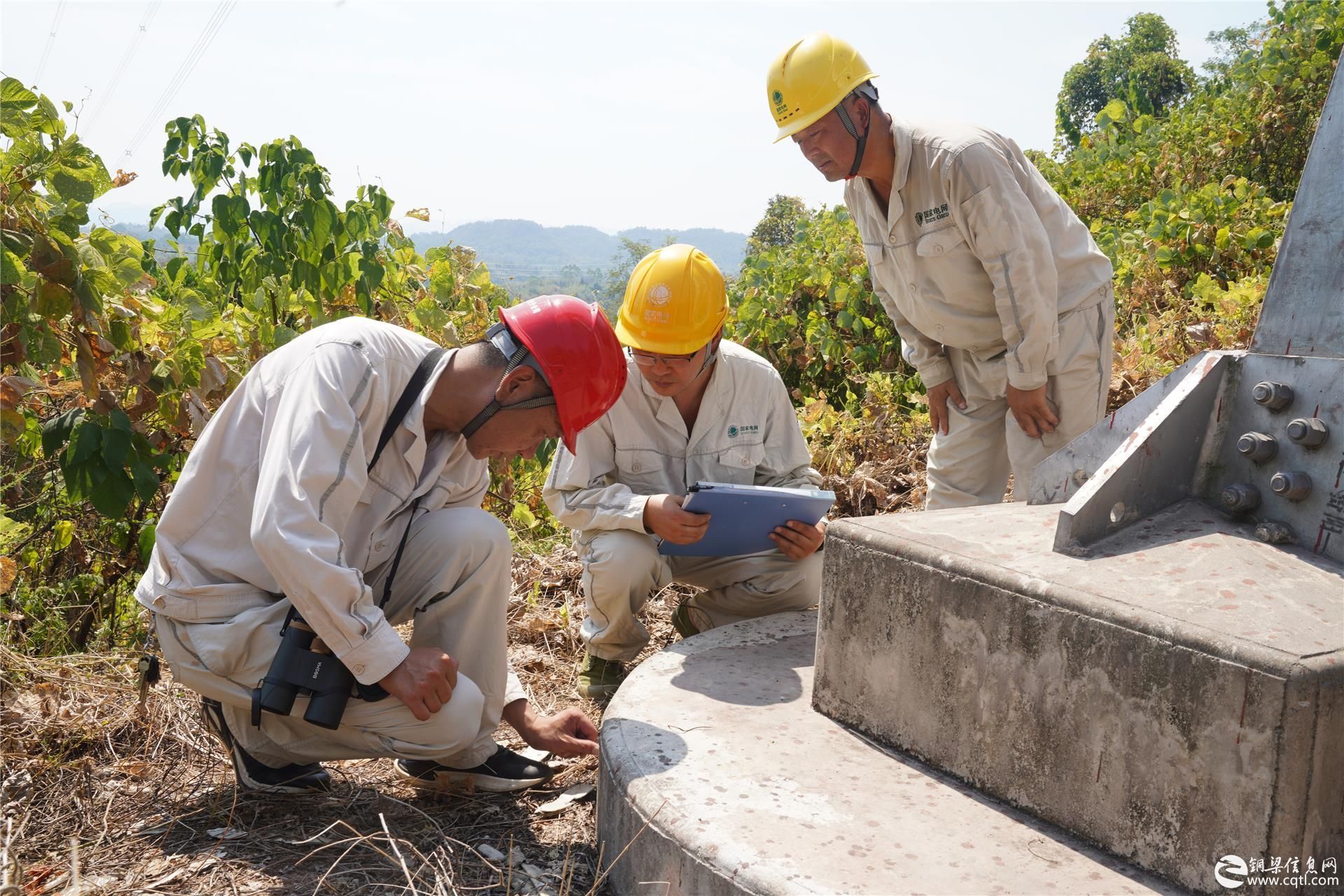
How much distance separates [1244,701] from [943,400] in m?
2.09

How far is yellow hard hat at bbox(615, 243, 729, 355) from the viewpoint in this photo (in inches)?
126

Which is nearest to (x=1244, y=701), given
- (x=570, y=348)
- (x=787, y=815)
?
(x=787, y=815)

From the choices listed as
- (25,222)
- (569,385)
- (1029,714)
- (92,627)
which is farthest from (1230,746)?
(92,627)

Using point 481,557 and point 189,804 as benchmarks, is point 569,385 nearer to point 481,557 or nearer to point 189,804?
point 481,557

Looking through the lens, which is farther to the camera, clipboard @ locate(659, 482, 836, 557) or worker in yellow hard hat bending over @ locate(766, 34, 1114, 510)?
worker in yellow hard hat bending over @ locate(766, 34, 1114, 510)

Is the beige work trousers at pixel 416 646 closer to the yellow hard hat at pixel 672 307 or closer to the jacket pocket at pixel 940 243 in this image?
the yellow hard hat at pixel 672 307

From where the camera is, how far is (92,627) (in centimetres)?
405

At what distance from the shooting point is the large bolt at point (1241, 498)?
215 cm

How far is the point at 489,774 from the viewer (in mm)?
2709

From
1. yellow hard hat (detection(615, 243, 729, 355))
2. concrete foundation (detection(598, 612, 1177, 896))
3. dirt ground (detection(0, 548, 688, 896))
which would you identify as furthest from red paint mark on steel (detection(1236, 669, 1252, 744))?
yellow hard hat (detection(615, 243, 729, 355))

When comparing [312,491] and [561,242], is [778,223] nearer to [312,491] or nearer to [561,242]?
[312,491]

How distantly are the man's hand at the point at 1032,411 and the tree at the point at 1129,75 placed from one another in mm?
27276

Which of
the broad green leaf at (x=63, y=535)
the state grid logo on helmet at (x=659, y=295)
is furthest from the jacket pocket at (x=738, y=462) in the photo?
the broad green leaf at (x=63, y=535)

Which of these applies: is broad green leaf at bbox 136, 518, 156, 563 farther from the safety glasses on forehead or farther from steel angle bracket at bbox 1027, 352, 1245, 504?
steel angle bracket at bbox 1027, 352, 1245, 504
